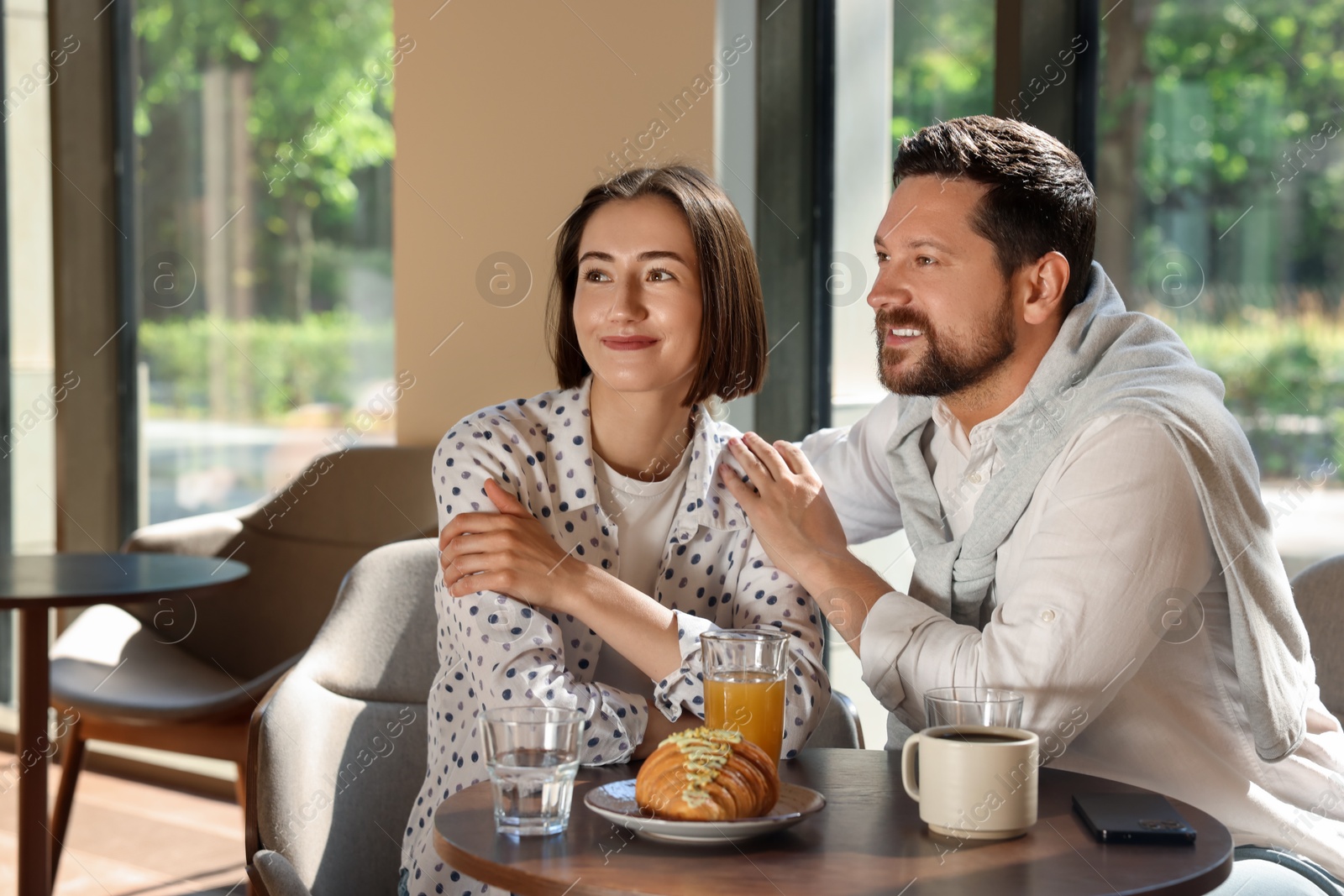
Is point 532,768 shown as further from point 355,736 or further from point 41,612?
point 41,612

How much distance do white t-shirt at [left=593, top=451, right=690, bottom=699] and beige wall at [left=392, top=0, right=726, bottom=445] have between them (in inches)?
33.4

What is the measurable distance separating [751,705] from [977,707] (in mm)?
207

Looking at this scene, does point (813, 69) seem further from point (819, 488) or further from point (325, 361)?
point (325, 361)

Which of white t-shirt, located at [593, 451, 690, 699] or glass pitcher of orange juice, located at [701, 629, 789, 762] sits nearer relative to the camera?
glass pitcher of orange juice, located at [701, 629, 789, 762]

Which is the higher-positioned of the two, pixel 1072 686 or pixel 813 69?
pixel 813 69

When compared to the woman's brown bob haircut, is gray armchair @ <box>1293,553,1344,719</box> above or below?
below

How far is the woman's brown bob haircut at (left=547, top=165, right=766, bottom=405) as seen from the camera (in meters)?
1.66

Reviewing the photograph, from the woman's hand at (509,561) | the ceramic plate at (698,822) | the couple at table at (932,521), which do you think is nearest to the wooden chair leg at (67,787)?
the couple at table at (932,521)

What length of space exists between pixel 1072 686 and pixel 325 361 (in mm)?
2628

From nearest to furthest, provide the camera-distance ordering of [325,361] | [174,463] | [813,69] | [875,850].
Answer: [875,850]
[813,69]
[325,361]
[174,463]

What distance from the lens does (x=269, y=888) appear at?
4.44 feet

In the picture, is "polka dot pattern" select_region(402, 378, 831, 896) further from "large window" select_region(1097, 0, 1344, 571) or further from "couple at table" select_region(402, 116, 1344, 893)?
"large window" select_region(1097, 0, 1344, 571)

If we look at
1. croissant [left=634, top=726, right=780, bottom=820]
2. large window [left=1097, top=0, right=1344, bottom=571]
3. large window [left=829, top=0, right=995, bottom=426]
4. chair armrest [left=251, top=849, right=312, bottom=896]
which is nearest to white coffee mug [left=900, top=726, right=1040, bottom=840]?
croissant [left=634, top=726, right=780, bottom=820]

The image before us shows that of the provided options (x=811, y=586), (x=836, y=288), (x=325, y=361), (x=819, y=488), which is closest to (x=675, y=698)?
(x=811, y=586)
